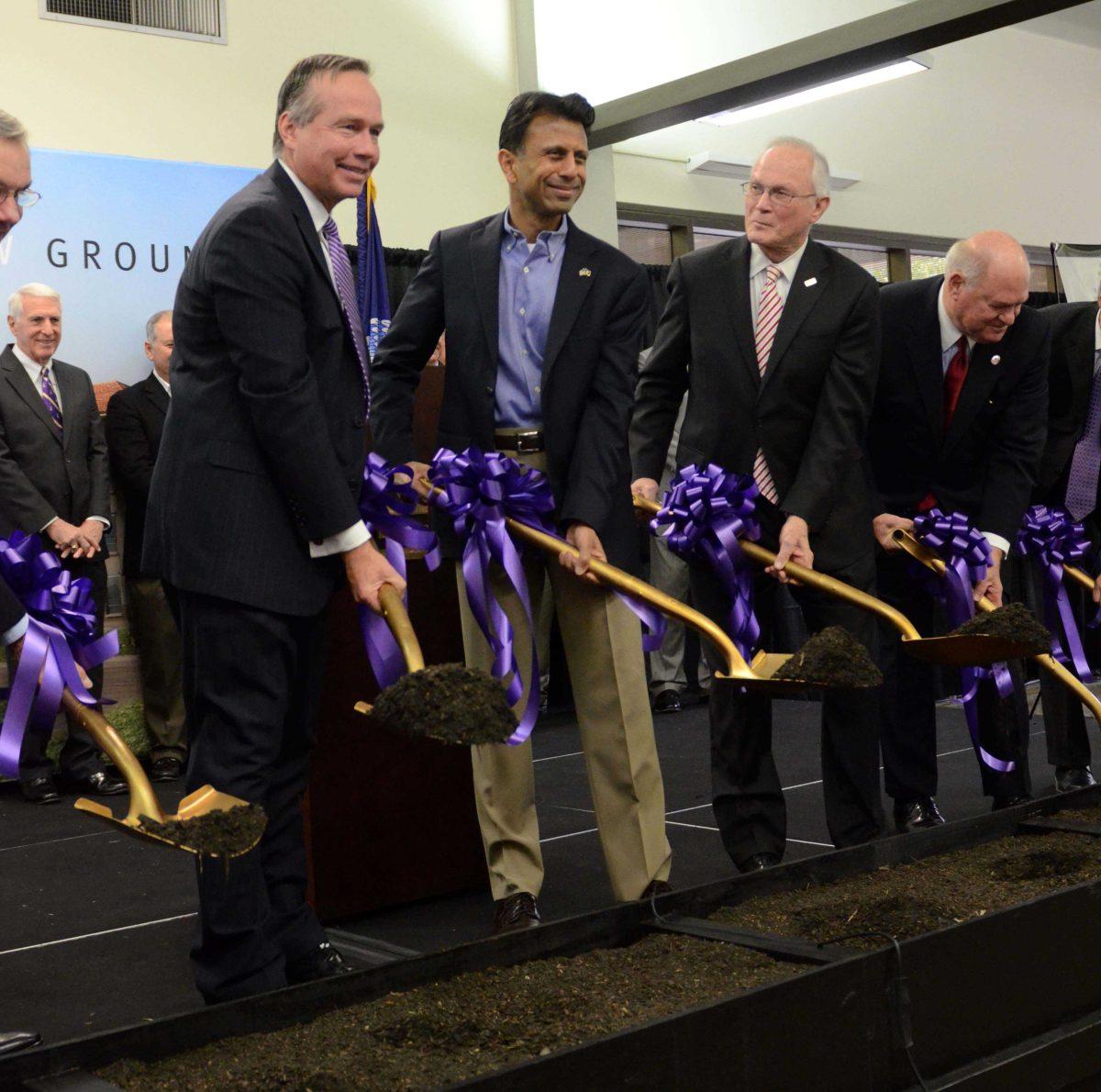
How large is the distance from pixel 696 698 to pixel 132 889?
3.91 meters

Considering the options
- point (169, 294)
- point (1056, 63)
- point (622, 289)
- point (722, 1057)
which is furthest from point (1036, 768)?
point (1056, 63)

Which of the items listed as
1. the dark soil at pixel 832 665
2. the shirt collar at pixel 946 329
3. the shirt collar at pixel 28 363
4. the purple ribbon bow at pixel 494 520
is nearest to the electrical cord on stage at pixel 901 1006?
the dark soil at pixel 832 665

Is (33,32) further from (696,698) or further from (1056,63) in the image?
(1056,63)

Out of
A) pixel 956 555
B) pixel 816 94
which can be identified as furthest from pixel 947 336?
pixel 816 94

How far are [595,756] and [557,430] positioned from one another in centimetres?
66

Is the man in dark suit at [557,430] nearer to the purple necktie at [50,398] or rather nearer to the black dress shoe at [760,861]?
the black dress shoe at [760,861]

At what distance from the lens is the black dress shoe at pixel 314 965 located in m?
2.53

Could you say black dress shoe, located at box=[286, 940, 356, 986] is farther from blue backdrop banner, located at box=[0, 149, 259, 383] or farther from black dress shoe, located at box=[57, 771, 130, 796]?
blue backdrop banner, located at box=[0, 149, 259, 383]

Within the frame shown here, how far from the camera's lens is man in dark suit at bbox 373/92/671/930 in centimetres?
288

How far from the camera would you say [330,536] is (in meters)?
2.31

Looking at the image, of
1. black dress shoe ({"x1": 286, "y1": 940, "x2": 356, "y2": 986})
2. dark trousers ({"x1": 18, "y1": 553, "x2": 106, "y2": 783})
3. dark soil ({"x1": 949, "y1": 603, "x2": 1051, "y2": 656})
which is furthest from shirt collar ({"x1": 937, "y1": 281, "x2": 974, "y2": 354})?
dark trousers ({"x1": 18, "y1": 553, "x2": 106, "y2": 783})

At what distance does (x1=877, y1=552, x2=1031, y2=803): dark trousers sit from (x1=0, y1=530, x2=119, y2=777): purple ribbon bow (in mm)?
2092

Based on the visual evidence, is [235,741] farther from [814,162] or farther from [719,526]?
[814,162]

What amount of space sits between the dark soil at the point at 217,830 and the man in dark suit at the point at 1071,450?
2.90 m
